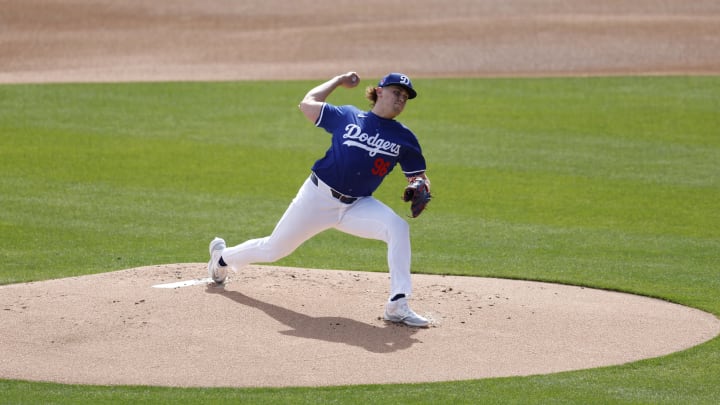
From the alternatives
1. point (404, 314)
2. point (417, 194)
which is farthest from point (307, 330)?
point (417, 194)

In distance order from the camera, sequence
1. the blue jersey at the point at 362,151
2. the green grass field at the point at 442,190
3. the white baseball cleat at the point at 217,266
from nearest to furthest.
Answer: the green grass field at the point at 442,190, the blue jersey at the point at 362,151, the white baseball cleat at the point at 217,266

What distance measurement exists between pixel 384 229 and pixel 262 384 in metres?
1.76

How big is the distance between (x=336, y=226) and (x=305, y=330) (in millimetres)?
908

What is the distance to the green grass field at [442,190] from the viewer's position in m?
6.36

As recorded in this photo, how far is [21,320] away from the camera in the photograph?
7.24 metres

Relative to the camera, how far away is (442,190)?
12.6 m

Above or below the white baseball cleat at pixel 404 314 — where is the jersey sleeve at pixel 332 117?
above

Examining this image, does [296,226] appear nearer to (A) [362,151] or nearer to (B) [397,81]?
(A) [362,151]

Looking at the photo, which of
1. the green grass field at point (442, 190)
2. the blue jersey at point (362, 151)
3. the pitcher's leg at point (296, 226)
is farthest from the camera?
the pitcher's leg at point (296, 226)

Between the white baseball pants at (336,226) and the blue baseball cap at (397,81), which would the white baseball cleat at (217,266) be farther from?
the blue baseball cap at (397,81)

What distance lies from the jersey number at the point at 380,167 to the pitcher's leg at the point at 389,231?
24 centimetres

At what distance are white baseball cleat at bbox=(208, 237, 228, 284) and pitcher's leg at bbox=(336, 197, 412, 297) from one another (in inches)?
41.6

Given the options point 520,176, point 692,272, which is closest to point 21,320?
point 692,272

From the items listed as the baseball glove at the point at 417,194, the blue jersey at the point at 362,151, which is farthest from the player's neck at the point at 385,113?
the baseball glove at the point at 417,194
